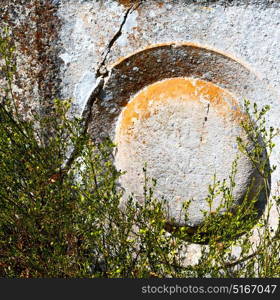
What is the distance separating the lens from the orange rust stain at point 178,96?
3.36 meters

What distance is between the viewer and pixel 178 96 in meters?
3.36

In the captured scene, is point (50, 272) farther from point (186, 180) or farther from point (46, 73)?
point (46, 73)

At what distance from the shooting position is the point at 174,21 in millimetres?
3387

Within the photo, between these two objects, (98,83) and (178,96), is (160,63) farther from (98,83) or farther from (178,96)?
(98,83)

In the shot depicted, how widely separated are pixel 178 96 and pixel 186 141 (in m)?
0.22

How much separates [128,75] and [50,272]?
104cm

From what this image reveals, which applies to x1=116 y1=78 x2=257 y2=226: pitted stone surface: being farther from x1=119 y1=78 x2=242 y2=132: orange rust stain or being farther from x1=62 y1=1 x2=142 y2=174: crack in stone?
x1=62 y1=1 x2=142 y2=174: crack in stone

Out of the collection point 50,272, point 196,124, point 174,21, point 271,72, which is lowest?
point 50,272

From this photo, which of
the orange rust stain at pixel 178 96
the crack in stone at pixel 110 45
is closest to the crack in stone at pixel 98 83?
the crack in stone at pixel 110 45

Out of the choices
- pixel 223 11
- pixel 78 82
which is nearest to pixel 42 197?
pixel 78 82

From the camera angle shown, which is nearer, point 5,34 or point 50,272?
point 50,272

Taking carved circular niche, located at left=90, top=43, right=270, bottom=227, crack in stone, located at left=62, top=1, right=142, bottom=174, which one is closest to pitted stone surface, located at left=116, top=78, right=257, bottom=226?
carved circular niche, located at left=90, top=43, right=270, bottom=227

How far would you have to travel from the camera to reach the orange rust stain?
3.36 meters

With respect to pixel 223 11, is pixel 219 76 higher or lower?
lower
